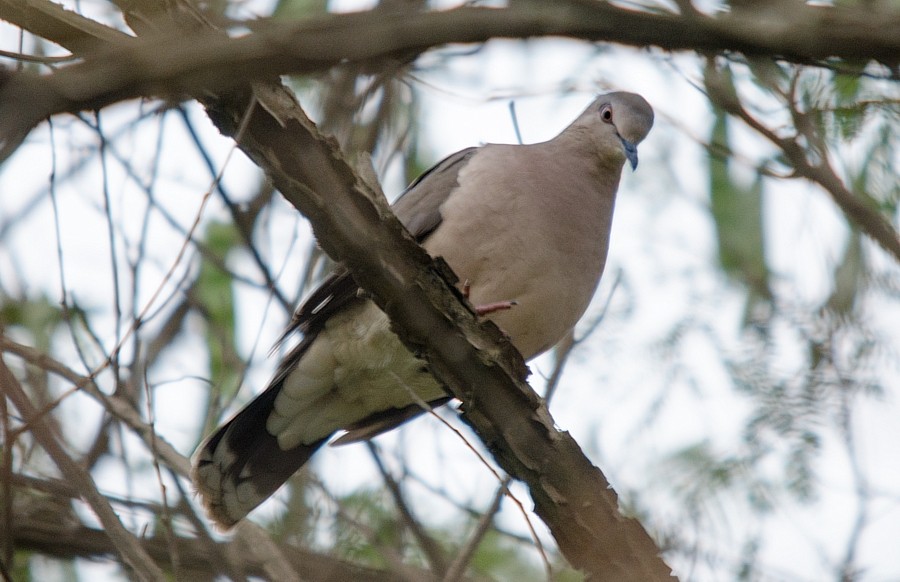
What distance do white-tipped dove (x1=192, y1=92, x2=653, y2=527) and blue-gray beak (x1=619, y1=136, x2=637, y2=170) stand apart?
208 millimetres

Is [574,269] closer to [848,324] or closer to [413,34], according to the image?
[848,324]

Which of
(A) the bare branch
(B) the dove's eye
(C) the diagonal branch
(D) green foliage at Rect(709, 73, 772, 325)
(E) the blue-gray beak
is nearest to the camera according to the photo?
(C) the diagonal branch

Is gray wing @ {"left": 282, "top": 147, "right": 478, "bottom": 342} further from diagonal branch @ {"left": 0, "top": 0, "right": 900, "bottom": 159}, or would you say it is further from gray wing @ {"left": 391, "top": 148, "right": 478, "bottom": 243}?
diagonal branch @ {"left": 0, "top": 0, "right": 900, "bottom": 159}

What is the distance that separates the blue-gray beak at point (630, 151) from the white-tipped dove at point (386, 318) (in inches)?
8.2

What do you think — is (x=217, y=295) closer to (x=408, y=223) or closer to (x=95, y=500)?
(x=408, y=223)

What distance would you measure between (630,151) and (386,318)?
1392 millimetres

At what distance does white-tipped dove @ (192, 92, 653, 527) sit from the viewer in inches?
145

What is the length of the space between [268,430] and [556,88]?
1.70m

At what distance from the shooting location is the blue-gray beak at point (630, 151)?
4.24 meters

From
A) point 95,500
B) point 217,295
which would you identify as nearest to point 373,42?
point 95,500

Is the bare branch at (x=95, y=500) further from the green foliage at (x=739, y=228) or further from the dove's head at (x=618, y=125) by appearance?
the green foliage at (x=739, y=228)

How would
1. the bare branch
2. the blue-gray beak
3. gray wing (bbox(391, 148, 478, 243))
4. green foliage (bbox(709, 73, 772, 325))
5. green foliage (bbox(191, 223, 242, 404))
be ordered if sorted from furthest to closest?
1. green foliage (bbox(191, 223, 242, 404))
2. green foliage (bbox(709, 73, 772, 325))
3. the blue-gray beak
4. gray wing (bbox(391, 148, 478, 243))
5. the bare branch

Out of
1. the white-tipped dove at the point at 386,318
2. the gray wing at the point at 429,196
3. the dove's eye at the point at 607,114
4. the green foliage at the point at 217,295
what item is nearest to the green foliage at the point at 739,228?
the dove's eye at the point at 607,114

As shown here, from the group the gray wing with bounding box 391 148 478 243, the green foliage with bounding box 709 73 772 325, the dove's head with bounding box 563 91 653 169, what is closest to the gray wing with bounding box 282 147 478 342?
the gray wing with bounding box 391 148 478 243
